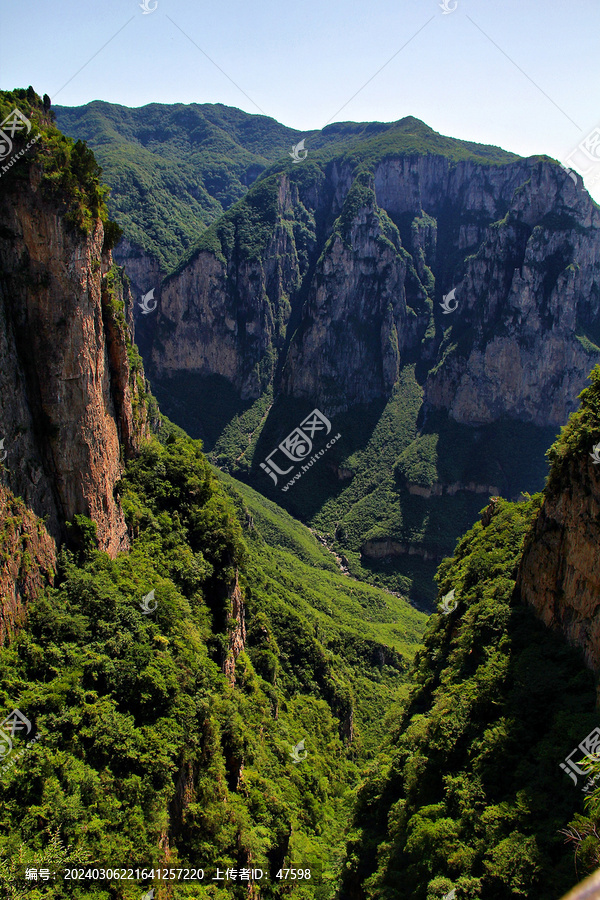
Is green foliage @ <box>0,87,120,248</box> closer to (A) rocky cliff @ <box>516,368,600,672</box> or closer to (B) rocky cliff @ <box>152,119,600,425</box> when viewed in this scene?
(A) rocky cliff @ <box>516,368,600,672</box>

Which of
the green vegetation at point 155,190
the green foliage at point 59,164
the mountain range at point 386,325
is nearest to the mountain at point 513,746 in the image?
the green foliage at point 59,164

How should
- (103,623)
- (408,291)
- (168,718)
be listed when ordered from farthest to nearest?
(408,291) < (103,623) < (168,718)

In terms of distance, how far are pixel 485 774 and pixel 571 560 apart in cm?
840

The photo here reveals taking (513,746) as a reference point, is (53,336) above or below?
above

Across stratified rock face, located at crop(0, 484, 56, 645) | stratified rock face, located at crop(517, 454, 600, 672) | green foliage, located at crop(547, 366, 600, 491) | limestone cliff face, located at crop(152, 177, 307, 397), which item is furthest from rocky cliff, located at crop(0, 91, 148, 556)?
limestone cliff face, located at crop(152, 177, 307, 397)

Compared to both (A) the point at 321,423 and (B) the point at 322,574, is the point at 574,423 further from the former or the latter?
(A) the point at 321,423

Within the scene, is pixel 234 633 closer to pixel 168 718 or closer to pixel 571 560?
pixel 168 718

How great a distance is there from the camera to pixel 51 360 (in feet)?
71.3

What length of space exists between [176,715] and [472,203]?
148 m

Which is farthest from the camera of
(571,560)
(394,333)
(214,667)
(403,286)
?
(403,286)

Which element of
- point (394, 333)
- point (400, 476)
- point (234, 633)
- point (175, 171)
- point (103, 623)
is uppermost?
point (175, 171)

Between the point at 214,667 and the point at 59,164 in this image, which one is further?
the point at 214,667

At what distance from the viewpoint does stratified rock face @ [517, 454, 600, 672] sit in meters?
21.1

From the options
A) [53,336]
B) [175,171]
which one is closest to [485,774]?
[53,336]
